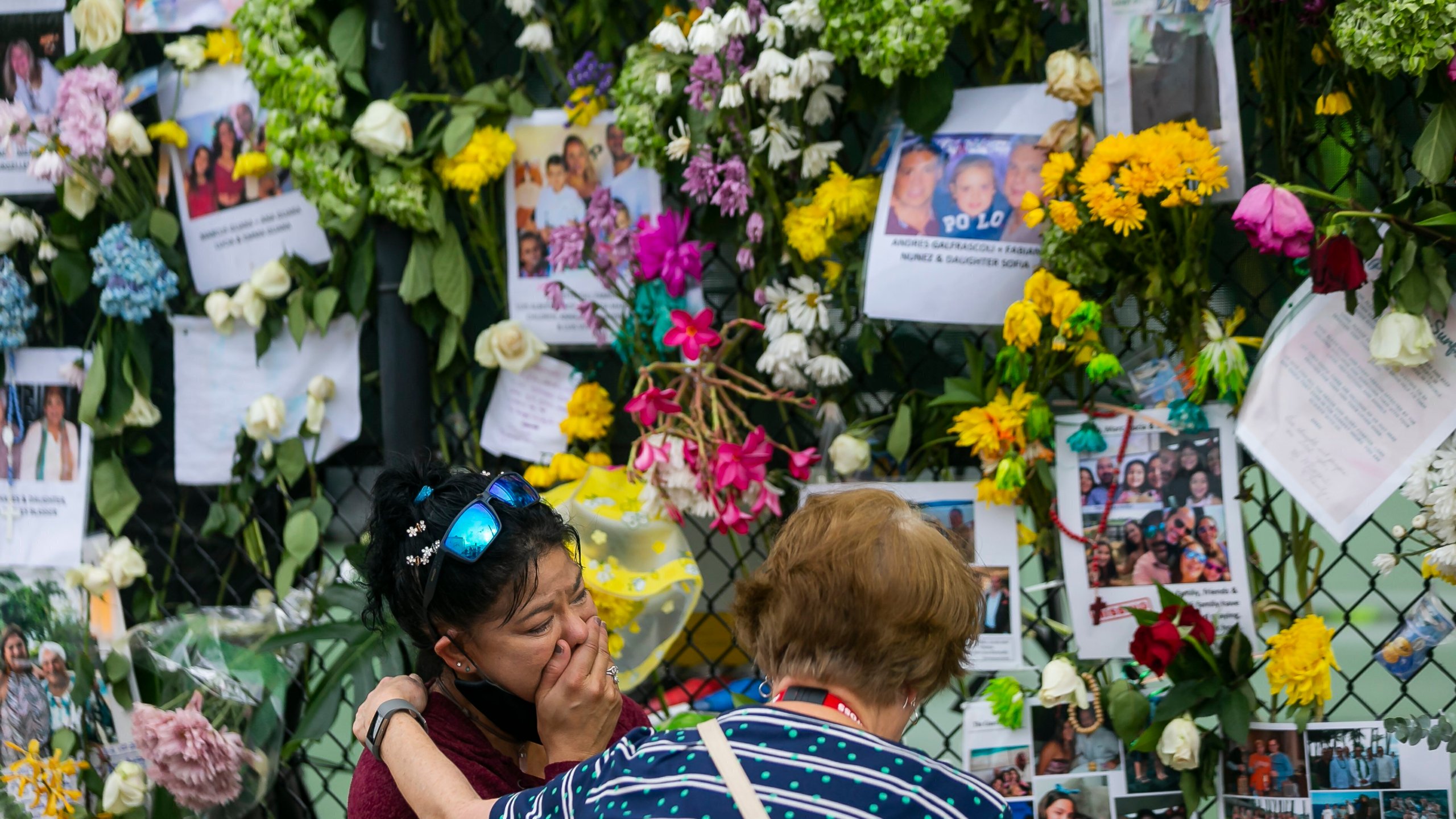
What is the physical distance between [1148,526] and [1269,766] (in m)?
0.39

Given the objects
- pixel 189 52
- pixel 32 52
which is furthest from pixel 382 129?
pixel 32 52

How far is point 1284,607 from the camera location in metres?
1.80

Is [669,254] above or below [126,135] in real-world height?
below

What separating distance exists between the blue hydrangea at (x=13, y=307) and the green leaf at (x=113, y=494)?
0.32m

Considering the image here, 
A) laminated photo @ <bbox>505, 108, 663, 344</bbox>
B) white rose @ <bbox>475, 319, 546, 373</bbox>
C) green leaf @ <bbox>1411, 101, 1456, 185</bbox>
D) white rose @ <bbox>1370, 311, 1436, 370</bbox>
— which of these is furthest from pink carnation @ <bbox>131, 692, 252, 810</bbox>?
→ green leaf @ <bbox>1411, 101, 1456, 185</bbox>

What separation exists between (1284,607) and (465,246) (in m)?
1.54

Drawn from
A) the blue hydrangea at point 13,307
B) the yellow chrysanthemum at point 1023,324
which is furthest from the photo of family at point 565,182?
the blue hydrangea at point 13,307

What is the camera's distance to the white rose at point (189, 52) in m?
2.30

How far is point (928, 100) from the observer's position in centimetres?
188

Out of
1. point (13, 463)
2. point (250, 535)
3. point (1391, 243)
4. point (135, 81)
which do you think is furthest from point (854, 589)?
point (13, 463)

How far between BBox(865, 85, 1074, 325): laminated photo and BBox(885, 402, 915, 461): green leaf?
15 centimetres

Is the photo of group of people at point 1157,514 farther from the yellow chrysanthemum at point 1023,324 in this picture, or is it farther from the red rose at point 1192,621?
the yellow chrysanthemum at point 1023,324

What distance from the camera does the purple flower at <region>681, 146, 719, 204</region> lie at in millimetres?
1923

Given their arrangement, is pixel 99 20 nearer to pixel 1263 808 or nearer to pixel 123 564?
pixel 123 564
